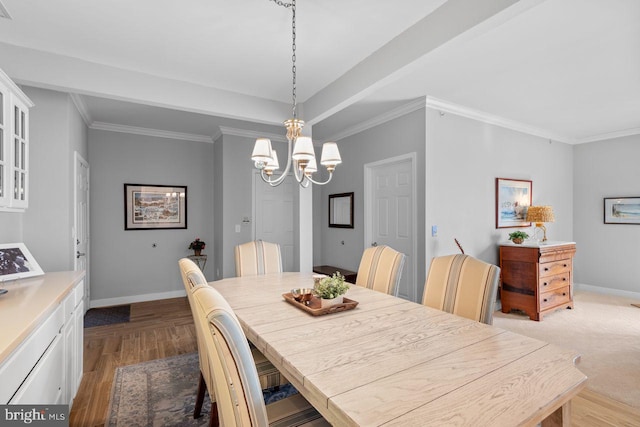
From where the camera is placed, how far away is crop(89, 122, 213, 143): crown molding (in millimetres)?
4438

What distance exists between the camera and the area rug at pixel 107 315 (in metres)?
3.84

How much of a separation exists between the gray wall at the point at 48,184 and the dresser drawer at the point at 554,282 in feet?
16.6

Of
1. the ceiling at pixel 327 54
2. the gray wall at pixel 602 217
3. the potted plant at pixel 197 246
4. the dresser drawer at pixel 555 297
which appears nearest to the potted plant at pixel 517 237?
the dresser drawer at pixel 555 297

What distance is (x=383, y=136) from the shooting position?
13.8 feet

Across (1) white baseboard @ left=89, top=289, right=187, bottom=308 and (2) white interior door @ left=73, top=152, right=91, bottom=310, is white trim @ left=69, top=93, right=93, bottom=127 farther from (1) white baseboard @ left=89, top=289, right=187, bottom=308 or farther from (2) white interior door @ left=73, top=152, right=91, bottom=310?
(1) white baseboard @ left=89, top=289, right=187, bottom=308

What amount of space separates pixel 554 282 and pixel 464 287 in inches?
120

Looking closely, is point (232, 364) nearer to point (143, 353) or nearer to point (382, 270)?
point (382, 270)

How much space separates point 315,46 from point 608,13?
197 cm

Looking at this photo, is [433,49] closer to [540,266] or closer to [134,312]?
[540,266]

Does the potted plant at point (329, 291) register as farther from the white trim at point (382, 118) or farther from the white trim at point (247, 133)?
the white trim at point (247, 133)

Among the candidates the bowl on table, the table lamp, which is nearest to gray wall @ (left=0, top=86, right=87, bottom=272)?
the bowl on table

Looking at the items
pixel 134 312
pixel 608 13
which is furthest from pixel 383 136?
pixel 134 312

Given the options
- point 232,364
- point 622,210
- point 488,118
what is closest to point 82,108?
point 232,364

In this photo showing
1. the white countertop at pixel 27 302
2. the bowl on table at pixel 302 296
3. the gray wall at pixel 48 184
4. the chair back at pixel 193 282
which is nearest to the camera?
the white countertop at pixel 27 302
